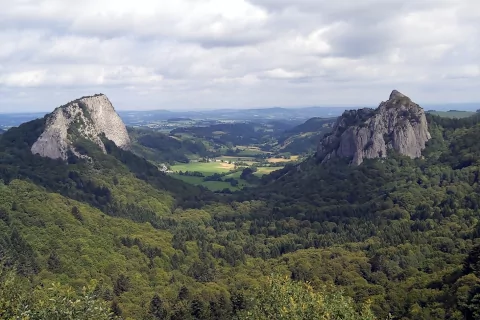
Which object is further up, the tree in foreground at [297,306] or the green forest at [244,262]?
the tree in foreground at [297,306]

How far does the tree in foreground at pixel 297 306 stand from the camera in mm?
42625

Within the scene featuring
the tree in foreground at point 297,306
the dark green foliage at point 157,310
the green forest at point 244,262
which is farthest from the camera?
the dark green foliage at point 157,310

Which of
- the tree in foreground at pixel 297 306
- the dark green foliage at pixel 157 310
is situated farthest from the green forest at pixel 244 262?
the dark green foliage at pixel 157 310

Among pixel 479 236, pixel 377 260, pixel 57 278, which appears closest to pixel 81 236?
pixel 57 278


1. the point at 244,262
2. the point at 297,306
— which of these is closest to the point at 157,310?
the point at 244,262

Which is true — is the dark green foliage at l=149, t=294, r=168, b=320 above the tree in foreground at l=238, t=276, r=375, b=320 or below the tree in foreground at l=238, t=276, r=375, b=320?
below

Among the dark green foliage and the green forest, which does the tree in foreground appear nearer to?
the green forest

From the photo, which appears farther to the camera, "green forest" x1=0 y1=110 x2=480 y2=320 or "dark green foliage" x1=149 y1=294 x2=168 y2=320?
"dark green foliage" x1=149 y1=294 x2=168 y2=320

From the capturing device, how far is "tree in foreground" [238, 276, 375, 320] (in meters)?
42.6

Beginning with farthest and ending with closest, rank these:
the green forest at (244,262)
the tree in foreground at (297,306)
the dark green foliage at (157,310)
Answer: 1. the dark green foliage at (157,310)
2. the green forest at (244,262)
3. the tree in foreground at (297,306)

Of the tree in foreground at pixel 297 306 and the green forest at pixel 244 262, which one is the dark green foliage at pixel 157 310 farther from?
the tree in foreground at pixel 297 306

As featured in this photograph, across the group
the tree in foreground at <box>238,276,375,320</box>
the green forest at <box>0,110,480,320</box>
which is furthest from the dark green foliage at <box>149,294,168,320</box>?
the tree in foreground at <box>238,276,375,320</box>

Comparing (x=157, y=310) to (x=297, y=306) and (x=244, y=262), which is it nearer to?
(x=244, y=262)

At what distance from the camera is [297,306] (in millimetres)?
43812
